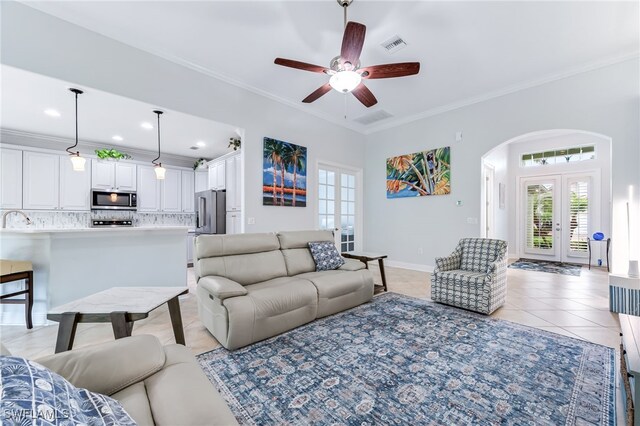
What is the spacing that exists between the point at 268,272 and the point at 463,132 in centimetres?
428

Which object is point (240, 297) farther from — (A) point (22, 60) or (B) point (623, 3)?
(B) point (623, 3)

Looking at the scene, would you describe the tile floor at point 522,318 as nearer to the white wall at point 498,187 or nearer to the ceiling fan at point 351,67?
the white wall at point 498,187

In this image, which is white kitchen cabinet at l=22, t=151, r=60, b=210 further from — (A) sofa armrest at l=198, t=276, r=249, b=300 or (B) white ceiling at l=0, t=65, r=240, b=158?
(A) sofa armrest at l=198, t=276, r=249, b=300

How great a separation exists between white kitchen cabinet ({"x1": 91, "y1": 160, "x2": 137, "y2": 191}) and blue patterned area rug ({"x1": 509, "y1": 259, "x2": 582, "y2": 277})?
8480 millimetres

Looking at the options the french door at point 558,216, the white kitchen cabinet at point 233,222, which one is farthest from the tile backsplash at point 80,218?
the french door at point 558,216

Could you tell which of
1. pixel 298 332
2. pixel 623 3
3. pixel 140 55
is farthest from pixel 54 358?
pixel 623 3

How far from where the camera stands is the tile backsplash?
4.72m

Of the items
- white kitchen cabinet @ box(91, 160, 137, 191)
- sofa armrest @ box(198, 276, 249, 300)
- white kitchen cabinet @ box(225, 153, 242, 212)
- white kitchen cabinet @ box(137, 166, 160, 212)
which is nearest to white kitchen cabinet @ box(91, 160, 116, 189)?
white kitchen cabinet @ box(91, 160, 137, 191)

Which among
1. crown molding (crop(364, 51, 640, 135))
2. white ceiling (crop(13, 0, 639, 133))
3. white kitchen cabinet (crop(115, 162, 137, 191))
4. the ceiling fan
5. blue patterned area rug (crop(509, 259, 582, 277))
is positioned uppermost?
white ceiling (crop(13, 0, 639, 133))

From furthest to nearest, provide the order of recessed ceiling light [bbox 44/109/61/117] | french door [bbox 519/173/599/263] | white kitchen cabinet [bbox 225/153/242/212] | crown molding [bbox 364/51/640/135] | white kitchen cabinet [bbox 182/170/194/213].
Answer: white kitchen cabinet [bbox 182/170/194/213] → french door [bbox 519/173/599/263] → white kitchen cabinet [bbox 225/153/242/212] → recessed ceiling light [bbox 44/109/61/117] → crown molding [bbox 364/51/640/135]

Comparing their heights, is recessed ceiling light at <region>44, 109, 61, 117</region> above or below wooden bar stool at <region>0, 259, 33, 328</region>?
above

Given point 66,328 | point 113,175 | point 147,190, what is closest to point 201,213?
point 147,190

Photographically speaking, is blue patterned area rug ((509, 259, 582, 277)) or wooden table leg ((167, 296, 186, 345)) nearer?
wooden table leg ((167, 296, 186, 345))

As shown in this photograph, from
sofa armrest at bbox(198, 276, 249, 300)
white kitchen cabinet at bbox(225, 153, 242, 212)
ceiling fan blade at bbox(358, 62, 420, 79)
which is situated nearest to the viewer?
sofa armrest at bbox(198, 276, 249, 300)
